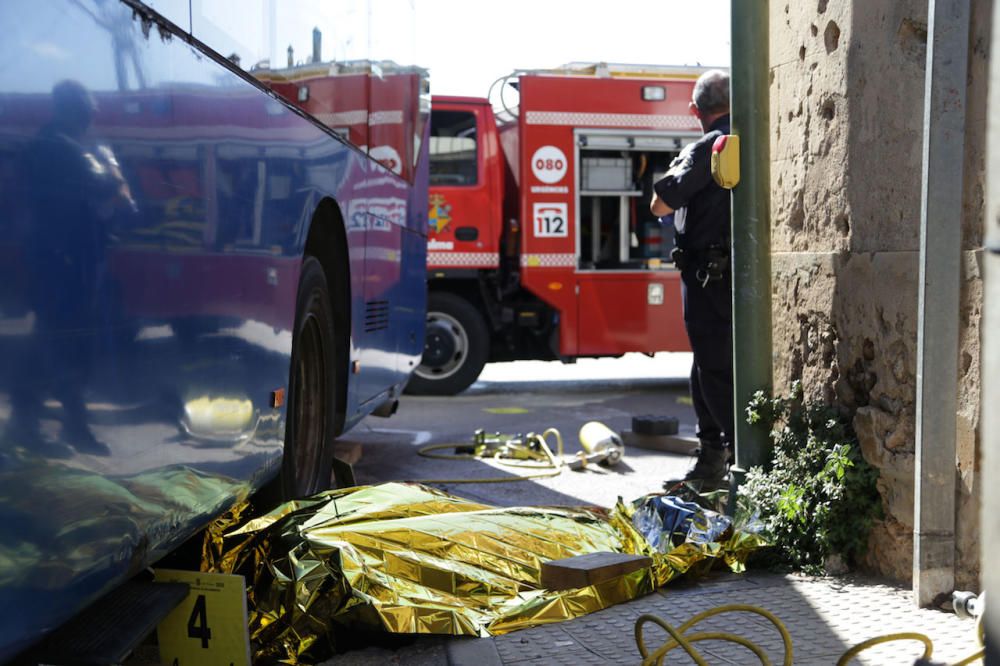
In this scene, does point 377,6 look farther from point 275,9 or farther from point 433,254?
point 433,254

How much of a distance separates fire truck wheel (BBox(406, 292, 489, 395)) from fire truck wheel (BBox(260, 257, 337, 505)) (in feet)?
20.5

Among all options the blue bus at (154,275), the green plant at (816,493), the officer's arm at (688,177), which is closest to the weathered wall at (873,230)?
the green plant at (816,493)

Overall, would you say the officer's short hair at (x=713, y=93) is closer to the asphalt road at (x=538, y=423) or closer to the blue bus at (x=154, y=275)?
the blue bus at (x=154, y=275)

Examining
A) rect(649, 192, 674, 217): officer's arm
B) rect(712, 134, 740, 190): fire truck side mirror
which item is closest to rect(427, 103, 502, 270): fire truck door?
rect(649, 192, 674, 217): officer's arm

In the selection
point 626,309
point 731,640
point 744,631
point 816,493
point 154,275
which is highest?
point 154,275

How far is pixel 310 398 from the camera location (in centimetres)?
536

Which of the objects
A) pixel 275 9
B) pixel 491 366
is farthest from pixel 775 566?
pixel 491 366

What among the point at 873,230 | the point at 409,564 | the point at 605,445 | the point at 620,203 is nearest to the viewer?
the point at 409,564

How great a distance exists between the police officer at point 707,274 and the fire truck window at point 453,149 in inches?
218

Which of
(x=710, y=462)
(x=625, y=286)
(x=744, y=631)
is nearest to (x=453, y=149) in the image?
(x=625, y=286)

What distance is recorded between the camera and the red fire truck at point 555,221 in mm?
11695

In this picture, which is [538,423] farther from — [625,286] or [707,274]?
[707,274]

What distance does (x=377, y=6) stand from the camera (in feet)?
22.2

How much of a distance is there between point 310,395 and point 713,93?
2621 millimetres
